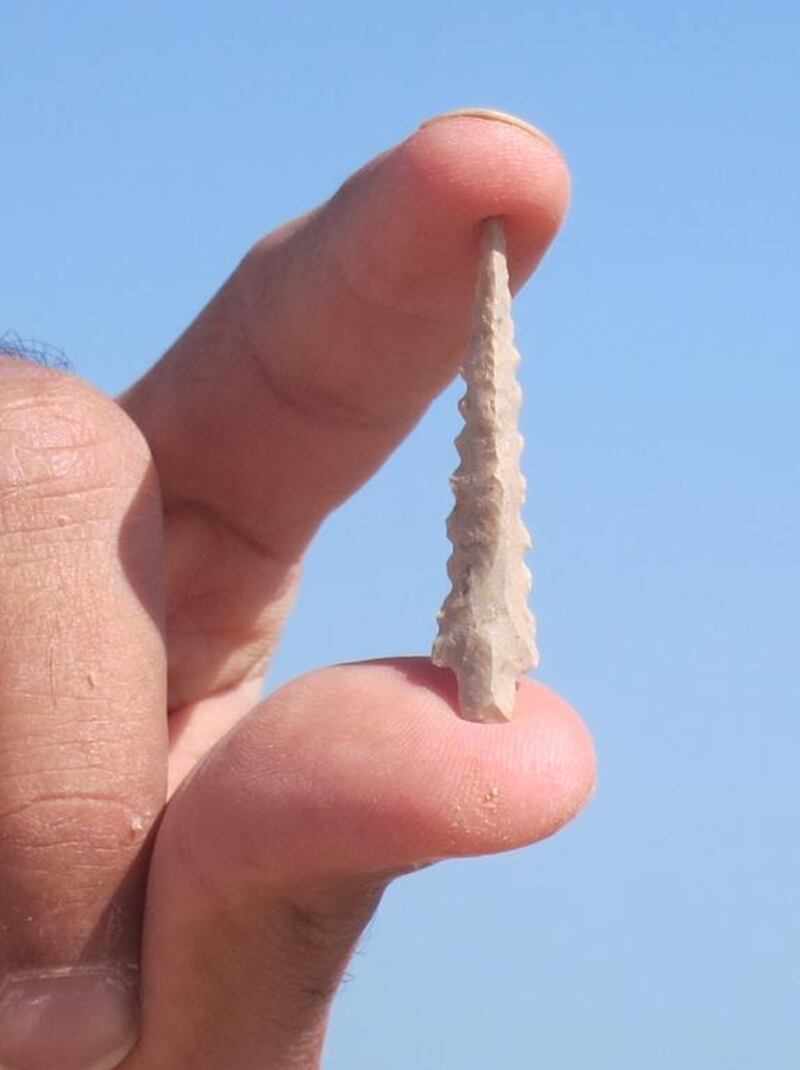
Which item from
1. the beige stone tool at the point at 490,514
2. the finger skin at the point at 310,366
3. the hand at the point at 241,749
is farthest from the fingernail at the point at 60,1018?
the finger skin at the point at 310,366

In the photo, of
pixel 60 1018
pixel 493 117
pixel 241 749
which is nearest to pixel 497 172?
pixel 493 117

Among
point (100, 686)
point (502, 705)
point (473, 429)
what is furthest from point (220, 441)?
point (502, 705)

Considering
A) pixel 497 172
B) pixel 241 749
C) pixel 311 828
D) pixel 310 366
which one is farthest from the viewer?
pixel 310 366

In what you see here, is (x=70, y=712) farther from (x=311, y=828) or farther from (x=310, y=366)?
(x=310, y=366)

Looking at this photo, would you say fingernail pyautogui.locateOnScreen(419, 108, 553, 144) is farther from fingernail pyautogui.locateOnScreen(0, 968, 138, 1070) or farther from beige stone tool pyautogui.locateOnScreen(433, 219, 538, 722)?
fingernail pyautogui.locateOnScreen(0, 968, 138, 1070)

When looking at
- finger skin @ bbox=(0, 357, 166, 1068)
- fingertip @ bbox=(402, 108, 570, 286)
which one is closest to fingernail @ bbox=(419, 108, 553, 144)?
fingertip @ bbox=(402, 108, 570, 286)

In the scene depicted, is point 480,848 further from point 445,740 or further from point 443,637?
point 443,637

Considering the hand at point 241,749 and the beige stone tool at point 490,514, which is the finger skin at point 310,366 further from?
the beige stone tool at point 490,514
